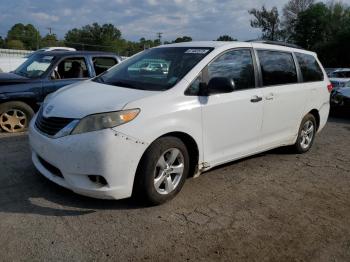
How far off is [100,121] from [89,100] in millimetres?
439

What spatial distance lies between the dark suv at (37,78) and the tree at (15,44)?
30.9 m

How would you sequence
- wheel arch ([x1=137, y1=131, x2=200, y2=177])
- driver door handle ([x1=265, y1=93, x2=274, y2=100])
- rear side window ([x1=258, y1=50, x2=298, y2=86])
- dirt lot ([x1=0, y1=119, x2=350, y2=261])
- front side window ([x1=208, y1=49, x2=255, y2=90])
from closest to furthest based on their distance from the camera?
dirt lot ([x1=0, y1=119, x2=350, y2=261]) → wheel arch ([x1=137, y1=131, x2=200, y2=177]) → front side window ([x1=208, y1=49, x2=255, y2=90]) → driver door handle ([x1=265, y1=93, x2=274, y2=100]) → rear side window ([x1=258, y1=50, x2=298, y2=86])

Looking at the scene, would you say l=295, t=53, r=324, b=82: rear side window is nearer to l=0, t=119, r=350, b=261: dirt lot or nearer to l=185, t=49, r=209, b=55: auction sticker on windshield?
l=0, t=119, r=350, b=261: dirt lot

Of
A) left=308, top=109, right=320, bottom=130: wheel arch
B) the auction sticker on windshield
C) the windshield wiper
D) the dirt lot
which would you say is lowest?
the dirt lot

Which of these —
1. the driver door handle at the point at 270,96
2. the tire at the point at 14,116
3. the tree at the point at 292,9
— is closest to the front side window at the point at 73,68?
the tire at the point at 14,116

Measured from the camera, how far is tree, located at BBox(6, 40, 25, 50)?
36675mm

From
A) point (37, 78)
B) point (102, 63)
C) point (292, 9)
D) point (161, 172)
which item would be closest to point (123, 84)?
point (161, 172)

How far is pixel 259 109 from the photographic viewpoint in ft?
17.1

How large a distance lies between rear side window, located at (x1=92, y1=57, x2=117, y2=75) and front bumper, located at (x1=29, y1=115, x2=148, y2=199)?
436cm

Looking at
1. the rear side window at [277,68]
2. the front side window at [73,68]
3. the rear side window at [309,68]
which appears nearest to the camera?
the rear side window at [277,68]

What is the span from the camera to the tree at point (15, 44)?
36.7m

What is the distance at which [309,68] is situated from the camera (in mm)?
6562

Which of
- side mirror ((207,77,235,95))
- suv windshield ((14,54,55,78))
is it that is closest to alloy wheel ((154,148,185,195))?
side mirror ((207,77,235,95))

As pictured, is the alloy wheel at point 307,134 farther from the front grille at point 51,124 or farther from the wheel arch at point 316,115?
the front grille at point 51,124
